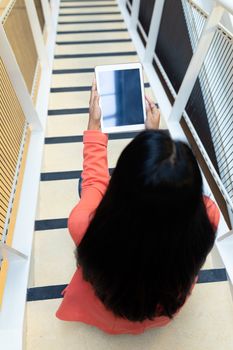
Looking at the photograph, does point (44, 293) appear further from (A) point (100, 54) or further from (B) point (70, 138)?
(A) point (100, 54)

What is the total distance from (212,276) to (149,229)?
0.94m

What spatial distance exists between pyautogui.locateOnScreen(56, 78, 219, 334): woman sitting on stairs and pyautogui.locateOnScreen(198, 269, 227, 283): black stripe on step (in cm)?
57

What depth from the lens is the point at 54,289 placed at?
4.00ft

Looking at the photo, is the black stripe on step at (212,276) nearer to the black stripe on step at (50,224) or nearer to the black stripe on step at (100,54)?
the black stripe on step at (50,224)

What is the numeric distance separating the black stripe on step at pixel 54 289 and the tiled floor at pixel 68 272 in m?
0.02

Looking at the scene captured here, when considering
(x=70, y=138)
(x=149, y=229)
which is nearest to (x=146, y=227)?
(x=149, y=229)

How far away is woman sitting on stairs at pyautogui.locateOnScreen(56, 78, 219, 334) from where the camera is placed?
0.43 metres

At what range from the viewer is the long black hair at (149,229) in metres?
0.43

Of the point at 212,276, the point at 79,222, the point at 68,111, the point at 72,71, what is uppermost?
the point at 79,222

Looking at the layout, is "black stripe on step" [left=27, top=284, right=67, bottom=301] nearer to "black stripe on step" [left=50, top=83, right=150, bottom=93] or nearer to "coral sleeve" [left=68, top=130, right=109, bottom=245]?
"coral sleeve" [left=68, top=130, right=109, bottom=245]

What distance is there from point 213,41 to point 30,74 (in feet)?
4.06

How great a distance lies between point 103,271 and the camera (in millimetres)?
617

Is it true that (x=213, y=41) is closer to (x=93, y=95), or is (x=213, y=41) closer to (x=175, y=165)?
(x=93, y=95)

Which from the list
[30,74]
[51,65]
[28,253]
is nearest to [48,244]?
[28,253]
